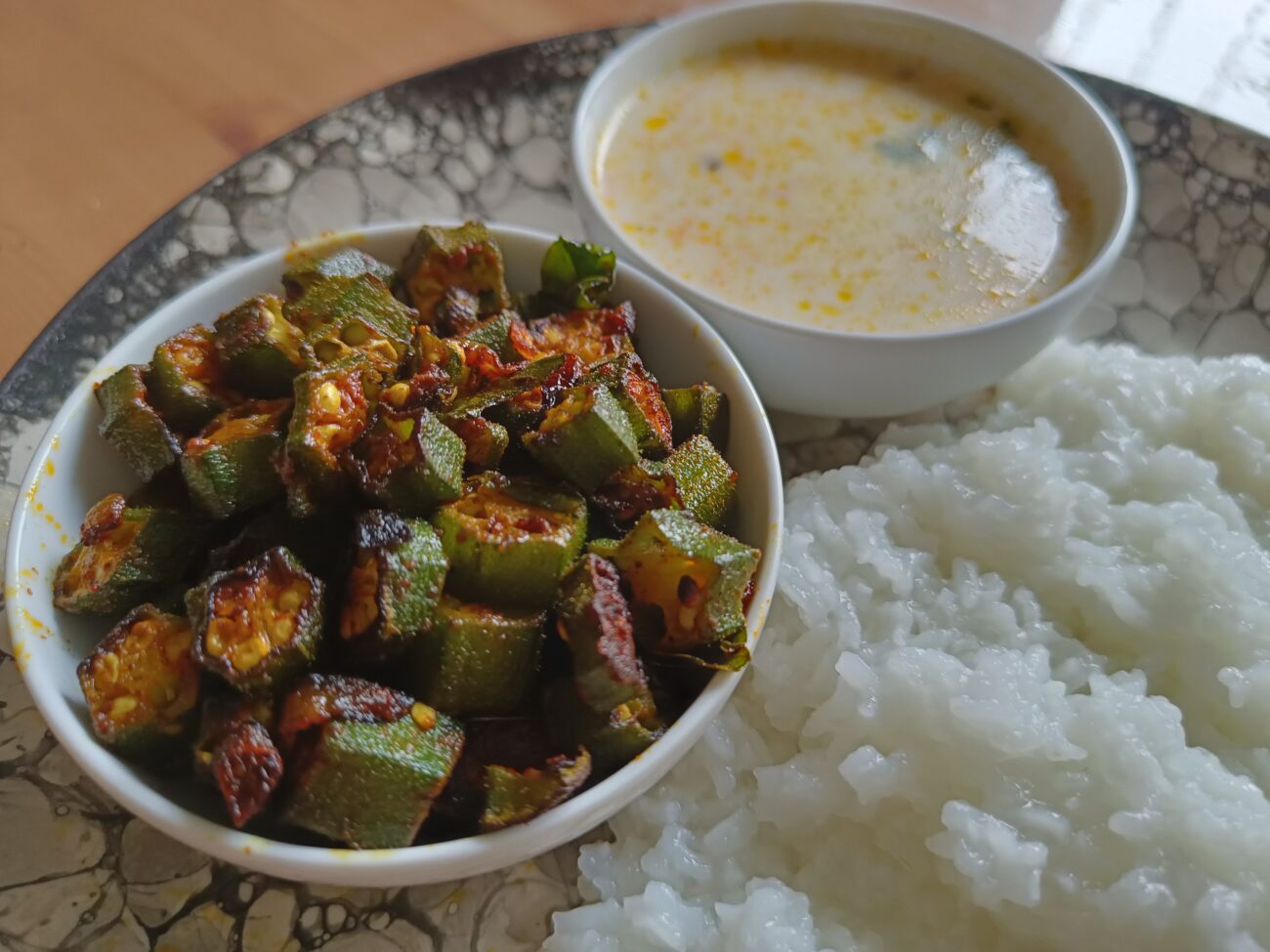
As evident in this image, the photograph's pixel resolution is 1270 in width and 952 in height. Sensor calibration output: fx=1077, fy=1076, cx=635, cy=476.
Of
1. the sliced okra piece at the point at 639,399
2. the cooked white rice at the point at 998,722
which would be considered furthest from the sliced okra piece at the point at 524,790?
the sliced okra piece at the point at 639,399

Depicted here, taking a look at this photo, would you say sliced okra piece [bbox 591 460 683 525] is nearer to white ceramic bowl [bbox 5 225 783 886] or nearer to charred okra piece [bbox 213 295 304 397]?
white ceramic bowl [bbox 5 225 783 886]

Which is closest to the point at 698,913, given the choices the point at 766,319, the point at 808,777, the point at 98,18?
the point at 808,777

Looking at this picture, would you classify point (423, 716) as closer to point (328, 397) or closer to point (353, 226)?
point (328, 397)

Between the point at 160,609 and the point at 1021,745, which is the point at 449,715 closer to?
the point at 160,609

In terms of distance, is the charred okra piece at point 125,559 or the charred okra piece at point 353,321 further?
the charred okra piece at point 353,321

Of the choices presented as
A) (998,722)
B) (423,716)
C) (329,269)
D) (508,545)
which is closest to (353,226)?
(329,269)

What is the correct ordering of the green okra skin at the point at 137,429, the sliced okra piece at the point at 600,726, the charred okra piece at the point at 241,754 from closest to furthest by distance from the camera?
the charred okra piece at the point at 241,754
the sliced okra piece at the point at 600,726
the green okra skin at the point at 137,429

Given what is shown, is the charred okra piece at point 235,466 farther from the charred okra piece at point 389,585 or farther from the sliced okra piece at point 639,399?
the sliced okra piece at point 639,399

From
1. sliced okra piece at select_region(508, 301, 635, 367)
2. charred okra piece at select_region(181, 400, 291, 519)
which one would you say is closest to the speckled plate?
charred okra piece at select_region(181, 400, 291, 519)
